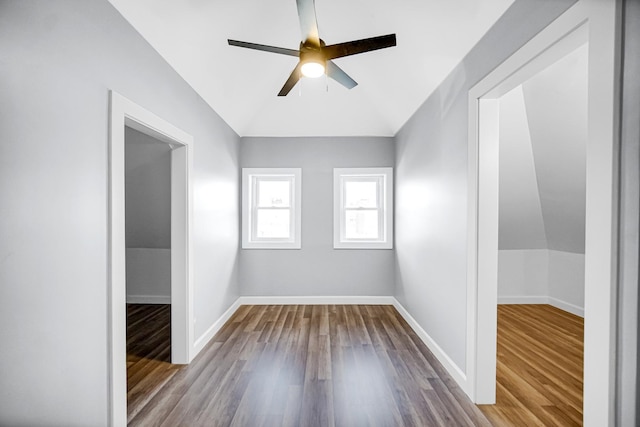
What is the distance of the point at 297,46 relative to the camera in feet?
11.0

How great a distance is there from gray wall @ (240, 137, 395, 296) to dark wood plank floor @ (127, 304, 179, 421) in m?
1.56

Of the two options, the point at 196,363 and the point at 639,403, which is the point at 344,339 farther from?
the point at 639,403

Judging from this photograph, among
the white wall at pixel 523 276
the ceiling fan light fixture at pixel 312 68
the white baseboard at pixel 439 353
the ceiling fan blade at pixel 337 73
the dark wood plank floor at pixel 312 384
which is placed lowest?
the dark wood plank floor at pixel 312 384

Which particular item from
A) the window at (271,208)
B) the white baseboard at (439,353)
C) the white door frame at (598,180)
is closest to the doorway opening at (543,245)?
the white baseboard at (439,353)

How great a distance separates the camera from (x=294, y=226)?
4.96 meters

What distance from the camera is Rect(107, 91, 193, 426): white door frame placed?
6.02ft

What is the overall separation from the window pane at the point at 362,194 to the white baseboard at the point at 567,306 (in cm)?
307

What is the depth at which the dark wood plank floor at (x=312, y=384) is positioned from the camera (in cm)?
215

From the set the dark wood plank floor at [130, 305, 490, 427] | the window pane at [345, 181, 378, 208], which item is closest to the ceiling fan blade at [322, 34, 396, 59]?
the dark wood plank floor at [130, 305, 490, 427]

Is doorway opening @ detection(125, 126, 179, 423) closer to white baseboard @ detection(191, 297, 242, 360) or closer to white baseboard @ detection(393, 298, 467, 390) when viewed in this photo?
white baseboard @ detection(191, 297, 242, 360)

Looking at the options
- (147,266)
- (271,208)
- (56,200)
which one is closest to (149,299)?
(147,266)

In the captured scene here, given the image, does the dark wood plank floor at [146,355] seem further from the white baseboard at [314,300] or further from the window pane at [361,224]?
the window pane at [361,224]

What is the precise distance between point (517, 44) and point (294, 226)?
12.0ft

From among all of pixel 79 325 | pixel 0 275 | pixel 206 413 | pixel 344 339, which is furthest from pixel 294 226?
pixel 0 275
